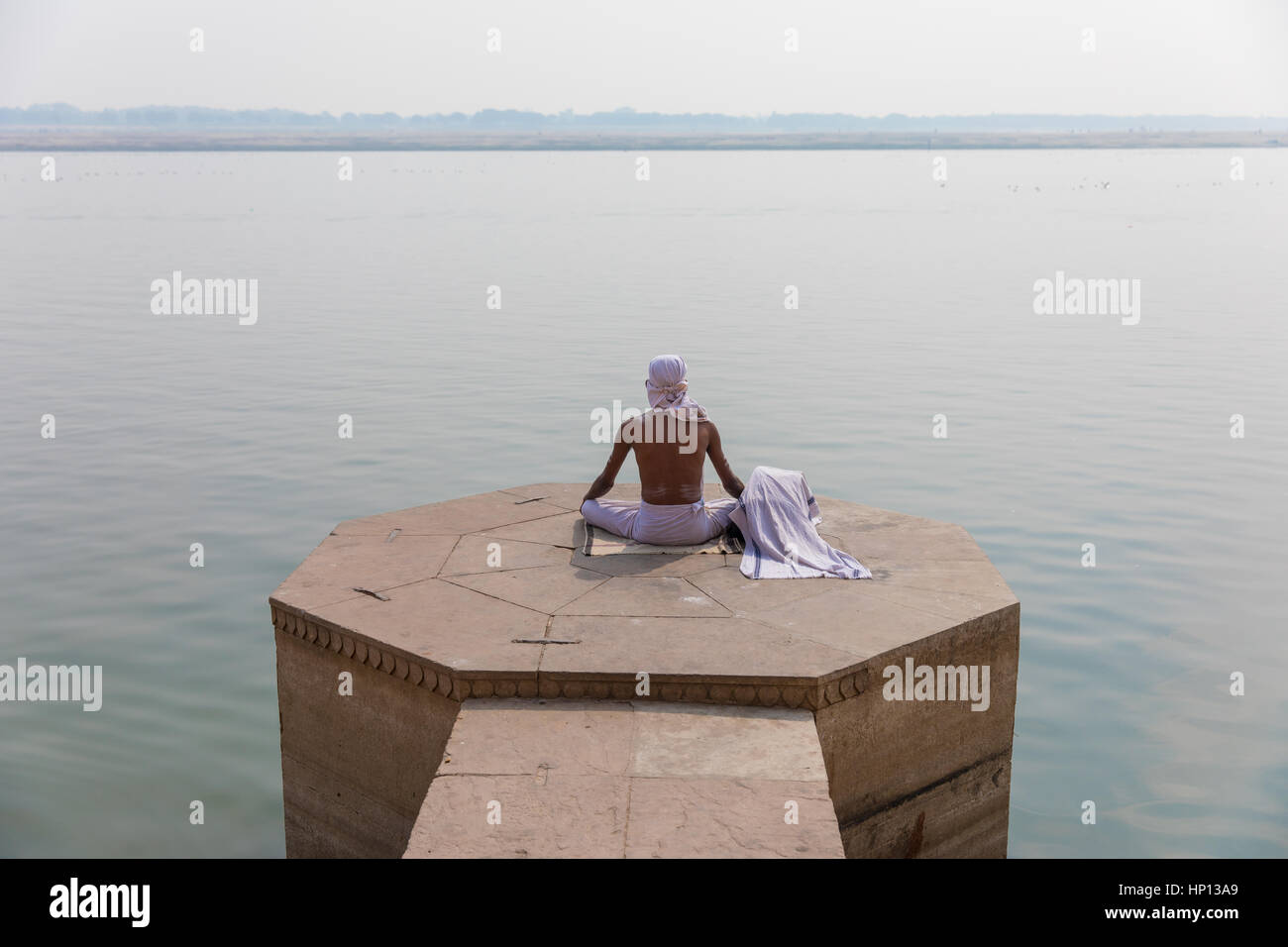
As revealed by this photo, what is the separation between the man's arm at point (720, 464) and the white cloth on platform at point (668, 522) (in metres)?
0.09

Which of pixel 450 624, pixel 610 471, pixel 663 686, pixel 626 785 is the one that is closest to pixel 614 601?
pixel 450 624

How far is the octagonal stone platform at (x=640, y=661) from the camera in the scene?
5.46 metres

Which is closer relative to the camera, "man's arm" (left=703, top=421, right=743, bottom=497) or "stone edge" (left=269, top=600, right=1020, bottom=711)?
"stone edge" (left=269, top=600, right=1020, bottom=711)

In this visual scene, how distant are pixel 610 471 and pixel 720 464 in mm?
642

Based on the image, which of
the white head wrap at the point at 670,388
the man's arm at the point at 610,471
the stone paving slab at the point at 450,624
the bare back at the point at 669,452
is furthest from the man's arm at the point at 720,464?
the stone paving slab at the point at 450,624

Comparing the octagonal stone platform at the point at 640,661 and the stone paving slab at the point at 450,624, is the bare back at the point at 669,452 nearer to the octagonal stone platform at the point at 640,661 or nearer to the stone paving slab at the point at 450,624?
the octagonal stone platform at the point at 640,661

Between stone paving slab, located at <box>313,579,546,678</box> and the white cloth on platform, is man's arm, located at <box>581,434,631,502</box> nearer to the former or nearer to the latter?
the white cloth on platform

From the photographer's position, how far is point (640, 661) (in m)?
5.50

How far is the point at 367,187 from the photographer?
77125 millimetres

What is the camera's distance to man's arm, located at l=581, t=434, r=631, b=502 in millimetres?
7379

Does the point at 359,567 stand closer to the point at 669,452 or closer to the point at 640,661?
the point at 669,452

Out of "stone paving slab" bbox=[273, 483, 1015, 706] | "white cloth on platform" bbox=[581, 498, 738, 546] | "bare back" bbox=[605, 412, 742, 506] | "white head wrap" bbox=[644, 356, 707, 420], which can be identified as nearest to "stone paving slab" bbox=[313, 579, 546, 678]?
"stone paving slab" bbox=[273, 483, 1015, 706]

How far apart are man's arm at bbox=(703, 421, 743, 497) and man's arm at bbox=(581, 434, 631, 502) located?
18.8 inches
